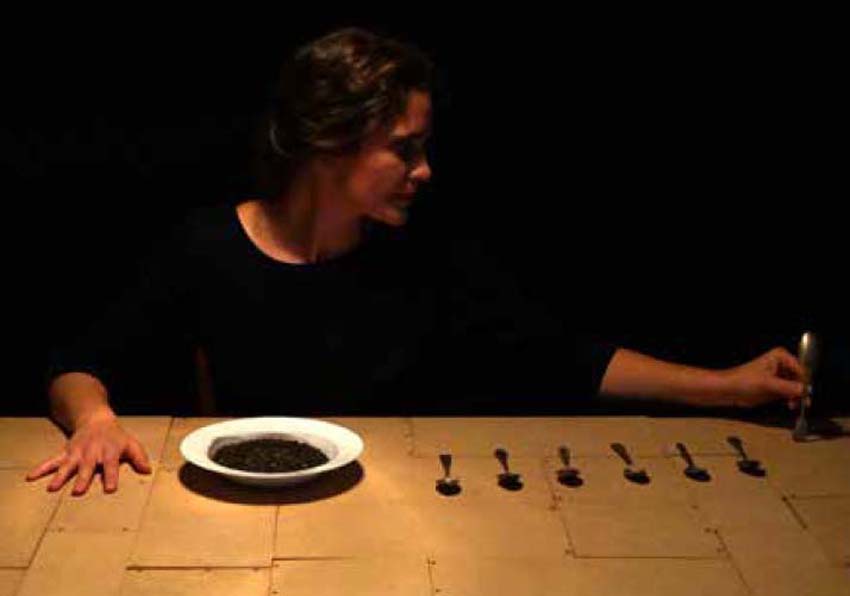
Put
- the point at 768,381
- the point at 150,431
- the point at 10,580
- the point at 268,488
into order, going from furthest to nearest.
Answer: the point at 768,381 < the point at 150,431 < the point at 268,488 < the point at 10,580

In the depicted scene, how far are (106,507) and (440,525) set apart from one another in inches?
17.8

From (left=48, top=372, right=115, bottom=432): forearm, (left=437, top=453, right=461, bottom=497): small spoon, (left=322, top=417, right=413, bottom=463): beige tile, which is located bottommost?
(left=437, top=453, right=461, bottom=497): small spoon

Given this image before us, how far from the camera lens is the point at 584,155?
2.61 metres

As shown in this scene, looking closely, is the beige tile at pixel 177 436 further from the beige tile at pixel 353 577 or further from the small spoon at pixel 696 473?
the small spoon at pixel 696 473

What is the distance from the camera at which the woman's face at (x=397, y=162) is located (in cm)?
199

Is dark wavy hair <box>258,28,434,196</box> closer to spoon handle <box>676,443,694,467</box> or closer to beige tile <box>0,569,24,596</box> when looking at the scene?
spoon handle <box>676,443,694,467</box>

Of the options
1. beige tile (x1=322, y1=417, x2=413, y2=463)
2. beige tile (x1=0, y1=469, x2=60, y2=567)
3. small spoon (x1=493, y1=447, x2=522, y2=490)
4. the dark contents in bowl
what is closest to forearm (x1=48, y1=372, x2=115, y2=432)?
beige tile (x1=0, y1=469, x2=60, y2=567)

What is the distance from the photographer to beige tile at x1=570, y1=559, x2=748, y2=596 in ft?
4.34

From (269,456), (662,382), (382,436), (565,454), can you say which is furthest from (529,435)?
(269,456)

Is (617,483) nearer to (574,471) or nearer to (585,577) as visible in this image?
(574,471)

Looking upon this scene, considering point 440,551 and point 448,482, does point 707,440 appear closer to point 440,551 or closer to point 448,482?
point 448,482

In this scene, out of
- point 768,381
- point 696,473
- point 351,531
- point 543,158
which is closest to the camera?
point 351,531

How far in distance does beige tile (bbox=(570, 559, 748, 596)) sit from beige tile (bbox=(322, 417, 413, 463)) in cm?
40

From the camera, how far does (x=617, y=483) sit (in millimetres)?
1621
